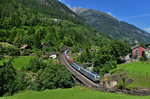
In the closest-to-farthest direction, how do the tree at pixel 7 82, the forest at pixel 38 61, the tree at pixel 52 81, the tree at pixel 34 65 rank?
the tree at pixel 7 82
the tree at pixel 52 81
the forest at pixel 38 61
the tree at pixel 34 65

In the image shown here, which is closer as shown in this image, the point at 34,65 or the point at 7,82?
the point at 7,82

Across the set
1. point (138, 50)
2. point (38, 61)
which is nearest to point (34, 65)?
point (38, 61)

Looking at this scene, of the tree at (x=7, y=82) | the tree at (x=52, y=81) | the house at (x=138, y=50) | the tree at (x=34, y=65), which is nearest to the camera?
the tree at (x=7, y=82)

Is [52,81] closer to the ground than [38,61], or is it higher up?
closer to the ground

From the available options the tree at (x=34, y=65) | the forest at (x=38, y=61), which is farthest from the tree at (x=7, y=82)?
the tree at (x=34, y=65)

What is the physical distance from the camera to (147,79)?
1251 inches

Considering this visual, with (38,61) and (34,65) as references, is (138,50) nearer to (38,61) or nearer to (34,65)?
(38,61)

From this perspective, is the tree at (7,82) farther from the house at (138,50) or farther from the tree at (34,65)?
the house at (138,50)

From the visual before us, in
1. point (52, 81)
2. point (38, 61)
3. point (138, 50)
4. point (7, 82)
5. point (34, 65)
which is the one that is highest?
point (138, 50)

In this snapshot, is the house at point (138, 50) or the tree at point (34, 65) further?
the house at point (138, 50)

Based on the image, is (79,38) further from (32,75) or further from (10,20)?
(32,75)

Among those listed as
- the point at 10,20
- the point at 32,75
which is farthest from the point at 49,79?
the point at 10,20

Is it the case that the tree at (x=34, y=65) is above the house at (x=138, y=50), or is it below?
below

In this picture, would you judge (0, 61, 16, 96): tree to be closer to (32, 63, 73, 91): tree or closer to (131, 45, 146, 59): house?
(32, 63, 73, 91): tree
